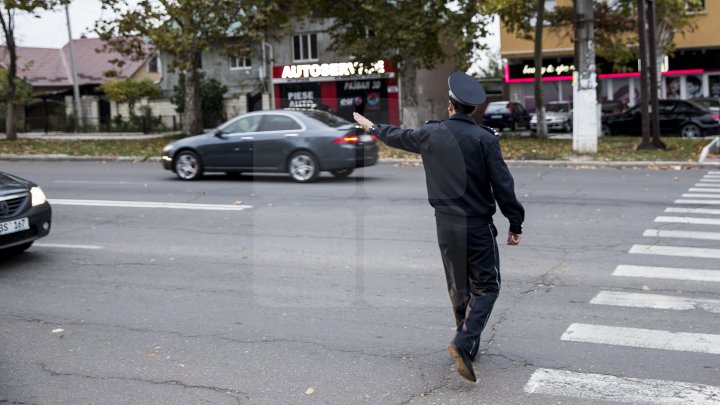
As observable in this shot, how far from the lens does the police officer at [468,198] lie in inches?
223

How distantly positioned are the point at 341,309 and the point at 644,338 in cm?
257

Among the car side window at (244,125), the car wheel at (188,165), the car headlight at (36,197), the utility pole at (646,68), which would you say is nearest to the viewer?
the car headlight at (36,197)

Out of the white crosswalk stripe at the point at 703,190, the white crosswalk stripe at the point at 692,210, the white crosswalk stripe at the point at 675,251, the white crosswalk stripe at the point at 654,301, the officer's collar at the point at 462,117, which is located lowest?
the white crosswalk stripe at the point at 654,301

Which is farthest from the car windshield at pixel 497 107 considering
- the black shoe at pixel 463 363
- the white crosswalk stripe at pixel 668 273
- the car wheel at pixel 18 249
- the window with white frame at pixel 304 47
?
the black shoe at pixel 463 363

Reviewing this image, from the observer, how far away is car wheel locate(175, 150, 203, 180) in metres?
18.6

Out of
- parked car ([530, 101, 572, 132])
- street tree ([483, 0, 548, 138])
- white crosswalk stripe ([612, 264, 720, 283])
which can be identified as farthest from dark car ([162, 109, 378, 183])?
parked car ([530, 101, 572, 132])

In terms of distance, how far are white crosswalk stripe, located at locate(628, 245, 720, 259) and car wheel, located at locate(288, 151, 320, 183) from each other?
8.41 metres

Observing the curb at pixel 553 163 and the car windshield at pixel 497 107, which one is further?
the car windshield at pixel 497 107

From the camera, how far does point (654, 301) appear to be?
764 cm

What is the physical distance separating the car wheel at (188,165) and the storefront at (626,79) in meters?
26.6

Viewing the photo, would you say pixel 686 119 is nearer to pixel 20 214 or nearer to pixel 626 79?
pixel 626 79

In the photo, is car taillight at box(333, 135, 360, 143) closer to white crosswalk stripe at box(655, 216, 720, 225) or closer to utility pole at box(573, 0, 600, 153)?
white crosswalk stripe at box(655, 216, 720, 225)

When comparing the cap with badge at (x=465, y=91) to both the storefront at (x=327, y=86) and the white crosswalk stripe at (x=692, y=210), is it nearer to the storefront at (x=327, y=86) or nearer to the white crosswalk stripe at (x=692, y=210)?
the white crosswalk stripe at (x=692, y=210)

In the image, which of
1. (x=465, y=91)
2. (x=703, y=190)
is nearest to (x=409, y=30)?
(x=703, y=190)
